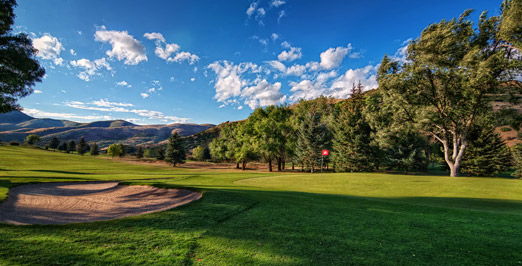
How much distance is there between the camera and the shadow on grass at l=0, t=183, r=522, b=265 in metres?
3.86

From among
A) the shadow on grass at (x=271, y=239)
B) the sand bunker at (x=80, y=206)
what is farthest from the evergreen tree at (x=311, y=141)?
the shadow on grass at (x=271, y=239)

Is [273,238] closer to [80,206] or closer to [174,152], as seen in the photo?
[80,206]

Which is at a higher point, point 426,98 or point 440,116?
point 426,98

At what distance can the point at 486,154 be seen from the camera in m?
32.7

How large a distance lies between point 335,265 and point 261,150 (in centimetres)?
3480

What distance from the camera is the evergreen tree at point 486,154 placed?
106 feet

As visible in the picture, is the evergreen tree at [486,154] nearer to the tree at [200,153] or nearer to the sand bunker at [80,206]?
the sand bunker at [80,206]

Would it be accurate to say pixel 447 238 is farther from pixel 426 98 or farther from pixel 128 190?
pixel 426 98

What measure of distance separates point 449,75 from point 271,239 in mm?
29846

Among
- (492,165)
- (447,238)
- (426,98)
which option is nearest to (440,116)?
(426,98)

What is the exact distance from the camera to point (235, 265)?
11.8ft

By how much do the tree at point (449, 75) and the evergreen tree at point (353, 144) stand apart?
1249 centimetres

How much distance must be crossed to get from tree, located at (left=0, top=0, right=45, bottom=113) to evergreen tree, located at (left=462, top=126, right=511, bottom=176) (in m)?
56.0

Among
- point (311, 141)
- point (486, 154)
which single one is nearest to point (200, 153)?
point (311, 141)
